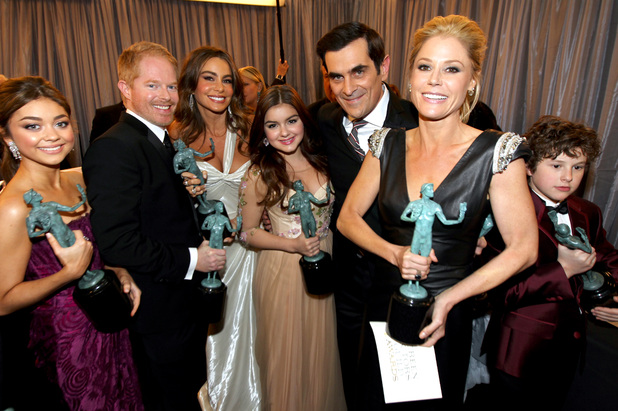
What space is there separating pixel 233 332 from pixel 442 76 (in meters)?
2.22

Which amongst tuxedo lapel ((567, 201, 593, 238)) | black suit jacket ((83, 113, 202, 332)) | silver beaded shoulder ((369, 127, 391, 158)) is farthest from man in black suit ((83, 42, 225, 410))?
tuxedo lapel ((567, 201, 593, 238))

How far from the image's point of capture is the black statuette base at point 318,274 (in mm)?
1924

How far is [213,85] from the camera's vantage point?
2.61 m

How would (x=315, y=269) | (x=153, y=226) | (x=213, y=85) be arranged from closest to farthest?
(x=153, y=226), (x=315, y=269), (x=213, y=85)

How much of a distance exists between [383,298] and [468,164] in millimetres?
626

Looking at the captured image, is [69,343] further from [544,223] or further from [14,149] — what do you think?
[544,223]

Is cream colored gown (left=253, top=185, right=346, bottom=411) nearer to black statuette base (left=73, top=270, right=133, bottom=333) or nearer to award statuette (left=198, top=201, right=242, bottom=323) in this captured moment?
award statuette (left=198, top=201, right=242, bottom=323)

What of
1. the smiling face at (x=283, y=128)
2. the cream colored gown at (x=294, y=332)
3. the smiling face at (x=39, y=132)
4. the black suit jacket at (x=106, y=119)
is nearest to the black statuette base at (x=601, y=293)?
the cream colored gown at (x=294, y=332)

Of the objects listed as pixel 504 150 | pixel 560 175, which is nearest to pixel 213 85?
pixel 504 150

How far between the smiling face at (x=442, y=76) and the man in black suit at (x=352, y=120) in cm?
76

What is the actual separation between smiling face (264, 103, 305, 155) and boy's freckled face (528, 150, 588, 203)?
49.9 inches

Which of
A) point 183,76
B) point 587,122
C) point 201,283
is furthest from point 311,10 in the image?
point 201,283

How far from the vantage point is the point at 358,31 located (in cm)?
205

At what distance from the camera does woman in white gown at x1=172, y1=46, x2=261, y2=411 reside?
2.62 metres
